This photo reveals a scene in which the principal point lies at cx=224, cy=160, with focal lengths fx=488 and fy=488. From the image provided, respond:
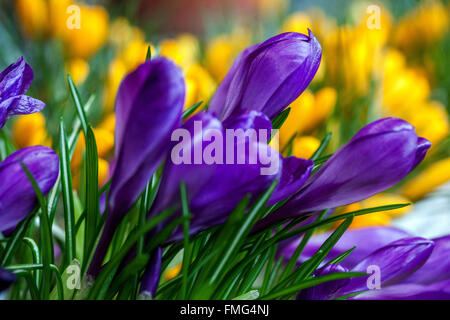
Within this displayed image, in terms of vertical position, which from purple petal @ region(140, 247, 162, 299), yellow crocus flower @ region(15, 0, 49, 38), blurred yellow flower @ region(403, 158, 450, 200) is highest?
yellow crocus flower @ region(15, 0, 49, 38)

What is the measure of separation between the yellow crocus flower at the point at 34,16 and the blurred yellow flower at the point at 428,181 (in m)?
0.34

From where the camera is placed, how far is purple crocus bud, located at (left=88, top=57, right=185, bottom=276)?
11 centimetres

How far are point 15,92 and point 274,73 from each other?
74 millimetres

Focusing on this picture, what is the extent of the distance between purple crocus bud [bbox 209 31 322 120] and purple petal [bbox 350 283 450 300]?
7 centimetres

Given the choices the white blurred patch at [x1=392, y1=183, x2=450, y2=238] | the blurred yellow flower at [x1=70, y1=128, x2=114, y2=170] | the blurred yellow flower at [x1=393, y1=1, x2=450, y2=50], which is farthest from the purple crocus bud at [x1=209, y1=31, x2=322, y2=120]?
the blurred yellow flower at [x1=393, y1=1, x2=450, y2=50]

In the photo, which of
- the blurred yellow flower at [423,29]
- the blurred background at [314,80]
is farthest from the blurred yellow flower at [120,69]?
the blurred yellow flower at [423,29]

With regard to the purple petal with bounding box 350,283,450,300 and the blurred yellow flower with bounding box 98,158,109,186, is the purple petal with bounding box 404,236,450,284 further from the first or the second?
the blurred yellow flower with bounding box 98,158,109,186

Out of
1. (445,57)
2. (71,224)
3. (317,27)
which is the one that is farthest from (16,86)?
(445,57)

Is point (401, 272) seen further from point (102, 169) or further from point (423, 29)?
point (423, 29)

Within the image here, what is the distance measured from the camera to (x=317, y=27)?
0.46m

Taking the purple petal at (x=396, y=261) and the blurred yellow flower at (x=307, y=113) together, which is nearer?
the purple petal at (x=396, y=261)

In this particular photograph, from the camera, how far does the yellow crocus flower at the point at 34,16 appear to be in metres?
0.41

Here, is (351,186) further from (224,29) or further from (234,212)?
(224,29)

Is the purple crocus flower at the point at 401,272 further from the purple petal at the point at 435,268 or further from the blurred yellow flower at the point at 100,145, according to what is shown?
the blurred yellow flower at the point at 100,145
